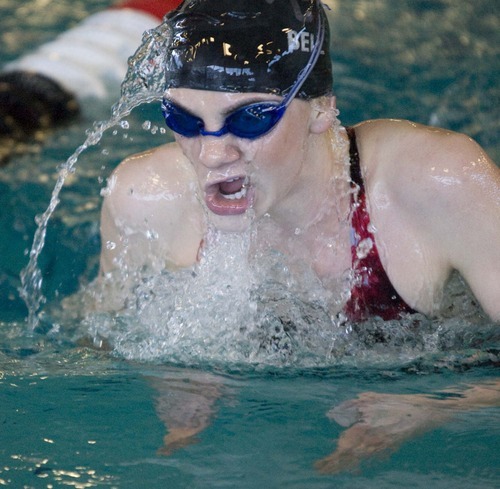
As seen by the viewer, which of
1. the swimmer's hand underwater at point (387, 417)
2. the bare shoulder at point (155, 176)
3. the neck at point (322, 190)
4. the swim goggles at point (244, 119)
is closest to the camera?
the swimmer's hand underwater at point (387, 417)

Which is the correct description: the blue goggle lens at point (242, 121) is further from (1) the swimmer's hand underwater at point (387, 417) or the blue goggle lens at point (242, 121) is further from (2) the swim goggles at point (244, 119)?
(1) the swimmer's hand underwater at point (387, 417)

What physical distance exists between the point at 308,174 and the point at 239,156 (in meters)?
0.25

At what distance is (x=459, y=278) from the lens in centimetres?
234

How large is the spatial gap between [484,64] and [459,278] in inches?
95.1

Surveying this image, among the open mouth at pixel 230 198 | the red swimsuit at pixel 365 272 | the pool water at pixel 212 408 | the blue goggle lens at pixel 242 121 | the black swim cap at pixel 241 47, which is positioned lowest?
the pool water at pixel 212 408

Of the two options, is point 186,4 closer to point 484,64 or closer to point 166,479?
point 166,479

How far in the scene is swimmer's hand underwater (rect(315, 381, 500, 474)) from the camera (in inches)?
69.2

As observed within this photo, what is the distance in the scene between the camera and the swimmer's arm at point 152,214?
2.41 metres

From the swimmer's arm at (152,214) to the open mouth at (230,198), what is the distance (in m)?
0.33

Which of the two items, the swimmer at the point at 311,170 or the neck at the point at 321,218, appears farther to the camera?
the neck at the point at 321,218

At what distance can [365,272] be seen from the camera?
87.4 inches

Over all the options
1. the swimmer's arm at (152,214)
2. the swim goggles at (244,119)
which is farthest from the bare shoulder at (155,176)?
the swim goggles at (244,119)

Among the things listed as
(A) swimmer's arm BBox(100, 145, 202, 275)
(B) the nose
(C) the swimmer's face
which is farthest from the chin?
(A) swimmer's arm BBox(100, 145, 202, 275)

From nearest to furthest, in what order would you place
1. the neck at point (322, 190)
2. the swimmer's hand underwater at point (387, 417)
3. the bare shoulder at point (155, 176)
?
1. the swimmer's hand underwater at point (387, 417)
2. the neck at point (322, 190)
3. the bare shoulder at point (155, 176)
